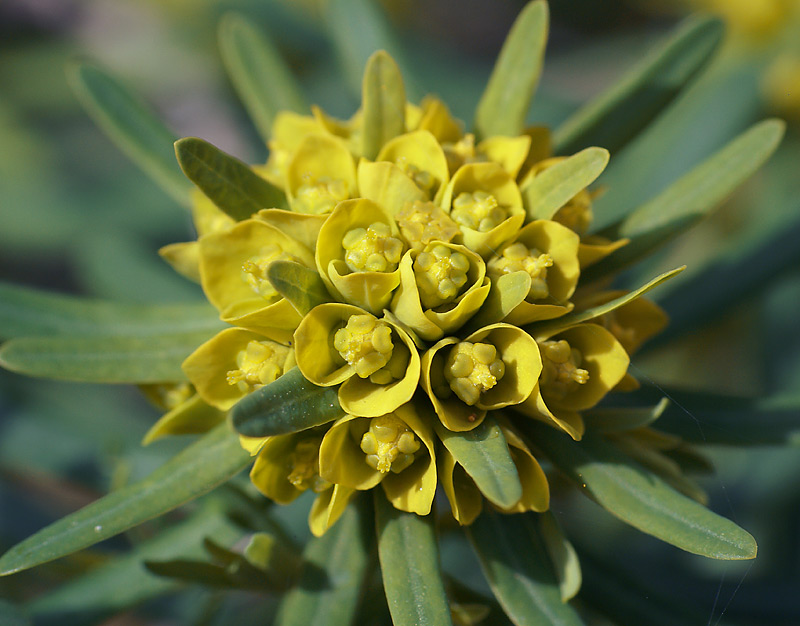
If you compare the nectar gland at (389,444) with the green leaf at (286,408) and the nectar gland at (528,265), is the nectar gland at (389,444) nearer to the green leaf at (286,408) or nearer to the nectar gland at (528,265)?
the green leaf at (286,408)

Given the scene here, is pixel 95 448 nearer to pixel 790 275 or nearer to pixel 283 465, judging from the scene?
pixel 283 465

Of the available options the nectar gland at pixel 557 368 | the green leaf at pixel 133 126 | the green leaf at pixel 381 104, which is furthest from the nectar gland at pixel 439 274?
the green leaf at pixel 133 126

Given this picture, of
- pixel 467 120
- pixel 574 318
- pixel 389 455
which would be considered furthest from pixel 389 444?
pixel 467 120

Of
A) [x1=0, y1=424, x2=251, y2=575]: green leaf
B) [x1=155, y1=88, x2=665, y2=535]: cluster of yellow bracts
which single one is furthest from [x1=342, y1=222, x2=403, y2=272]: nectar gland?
[x1=0, y1=424, x2=251, y2=575]: green leaf

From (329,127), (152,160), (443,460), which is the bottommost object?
(443,460)

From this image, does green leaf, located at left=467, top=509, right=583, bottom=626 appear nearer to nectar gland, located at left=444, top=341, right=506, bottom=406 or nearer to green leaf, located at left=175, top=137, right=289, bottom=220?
nectar gland, located at left=444, top=341, right=506, bottom=406

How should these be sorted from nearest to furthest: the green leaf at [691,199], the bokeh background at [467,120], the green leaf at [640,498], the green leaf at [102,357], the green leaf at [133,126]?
the green leaf at [640,498], the green leaf at [102,357], the green leaf at [691,199], the green leaf at [133,126], the bokeh background at [467,120]

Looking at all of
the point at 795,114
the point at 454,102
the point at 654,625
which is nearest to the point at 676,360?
the point at 795,114
